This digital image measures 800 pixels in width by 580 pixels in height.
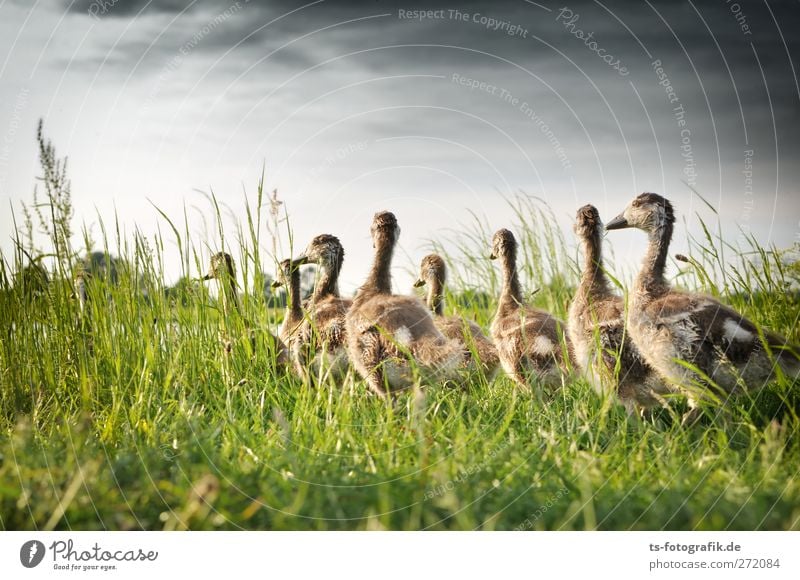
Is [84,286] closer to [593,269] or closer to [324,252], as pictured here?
[324,252]

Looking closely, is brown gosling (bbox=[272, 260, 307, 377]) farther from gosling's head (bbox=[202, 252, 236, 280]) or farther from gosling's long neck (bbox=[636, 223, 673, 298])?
gosling's long neck (bbox=[636, 223, 673, 298])

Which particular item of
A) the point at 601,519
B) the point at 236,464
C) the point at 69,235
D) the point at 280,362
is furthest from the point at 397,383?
the point at 69,235

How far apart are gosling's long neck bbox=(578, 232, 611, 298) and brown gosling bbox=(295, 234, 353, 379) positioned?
154 cm

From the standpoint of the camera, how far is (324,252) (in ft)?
15.9

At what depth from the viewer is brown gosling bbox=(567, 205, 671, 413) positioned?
377cm

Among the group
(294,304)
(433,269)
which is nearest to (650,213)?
(433,269)

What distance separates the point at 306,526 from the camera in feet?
8.42

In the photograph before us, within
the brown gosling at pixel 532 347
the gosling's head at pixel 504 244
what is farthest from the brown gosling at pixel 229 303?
the gosling's head at pixel 504 244

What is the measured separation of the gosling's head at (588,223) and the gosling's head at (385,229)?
1168 millimetres
